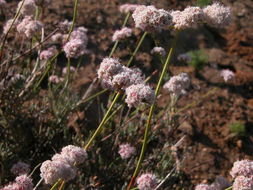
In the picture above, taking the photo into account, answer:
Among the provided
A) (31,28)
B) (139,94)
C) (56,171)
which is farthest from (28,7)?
(56,171)

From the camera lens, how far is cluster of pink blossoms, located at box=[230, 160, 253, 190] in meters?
2.51

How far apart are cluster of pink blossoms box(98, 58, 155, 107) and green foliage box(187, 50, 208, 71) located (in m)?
3.50

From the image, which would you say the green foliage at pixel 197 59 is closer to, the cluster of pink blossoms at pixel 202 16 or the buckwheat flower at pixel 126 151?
the buckwheat flower at pixel 126 151

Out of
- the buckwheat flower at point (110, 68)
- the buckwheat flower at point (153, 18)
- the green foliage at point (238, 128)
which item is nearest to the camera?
the buckwheat flower at point (110, 68)

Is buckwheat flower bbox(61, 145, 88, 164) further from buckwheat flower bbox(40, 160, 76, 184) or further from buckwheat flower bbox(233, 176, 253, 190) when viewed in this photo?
buckwheat flower bbox(233, 176, 253, 190)

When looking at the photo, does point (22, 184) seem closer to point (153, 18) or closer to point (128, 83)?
point (128, 83)

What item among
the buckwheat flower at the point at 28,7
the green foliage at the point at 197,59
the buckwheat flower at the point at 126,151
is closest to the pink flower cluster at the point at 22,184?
the buckwheat flower at the point at 126,151

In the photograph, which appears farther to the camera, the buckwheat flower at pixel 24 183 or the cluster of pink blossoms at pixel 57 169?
the buckwheat flower at pixel 24 183

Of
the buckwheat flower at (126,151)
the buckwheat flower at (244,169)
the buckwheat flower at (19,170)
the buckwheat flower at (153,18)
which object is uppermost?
the buckwheat flower at (153,18)

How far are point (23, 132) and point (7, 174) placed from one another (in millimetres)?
682

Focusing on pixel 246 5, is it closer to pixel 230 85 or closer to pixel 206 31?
pixel 206 31

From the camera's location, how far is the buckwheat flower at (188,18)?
261 centimetres

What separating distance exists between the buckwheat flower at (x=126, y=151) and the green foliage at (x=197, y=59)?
243 centimetres

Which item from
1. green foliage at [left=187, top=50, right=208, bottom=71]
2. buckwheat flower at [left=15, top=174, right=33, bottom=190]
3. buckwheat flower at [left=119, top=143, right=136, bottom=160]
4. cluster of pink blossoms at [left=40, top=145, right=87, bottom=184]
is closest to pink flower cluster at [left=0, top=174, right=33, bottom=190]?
buckwheat flower at [left=15, top=174, right=33, bottom=190]
